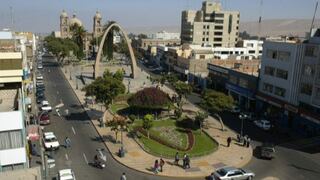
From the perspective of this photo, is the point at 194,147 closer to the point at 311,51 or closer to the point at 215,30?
the point at 311,51

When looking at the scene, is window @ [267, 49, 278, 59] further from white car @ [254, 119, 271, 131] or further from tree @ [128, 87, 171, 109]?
tree @ [128, 87, 171, 109]

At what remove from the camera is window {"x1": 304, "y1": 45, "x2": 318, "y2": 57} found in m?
50.5

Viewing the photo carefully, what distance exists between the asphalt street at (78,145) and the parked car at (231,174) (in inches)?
227

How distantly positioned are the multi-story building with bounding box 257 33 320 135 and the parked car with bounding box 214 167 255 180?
753 inches

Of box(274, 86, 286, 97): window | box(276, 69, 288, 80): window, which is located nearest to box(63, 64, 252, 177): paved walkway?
box(274, 86, 286, 97): window

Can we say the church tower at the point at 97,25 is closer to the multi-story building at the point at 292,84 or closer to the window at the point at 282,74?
the multi-story building at the point at 292,84

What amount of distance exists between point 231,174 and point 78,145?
68.8ft

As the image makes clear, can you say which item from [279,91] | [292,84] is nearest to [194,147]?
[292,84]

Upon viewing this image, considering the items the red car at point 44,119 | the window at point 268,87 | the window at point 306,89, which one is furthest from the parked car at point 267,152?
the red car at point 44,119

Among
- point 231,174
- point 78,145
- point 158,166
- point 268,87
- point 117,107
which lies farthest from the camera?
point 117,107

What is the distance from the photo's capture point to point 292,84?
5550cm

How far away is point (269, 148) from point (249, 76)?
91.6 feet

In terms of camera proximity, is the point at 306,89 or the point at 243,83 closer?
the point at 306,89

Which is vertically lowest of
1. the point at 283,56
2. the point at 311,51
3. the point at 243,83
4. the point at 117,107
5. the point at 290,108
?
the point at 117,107
